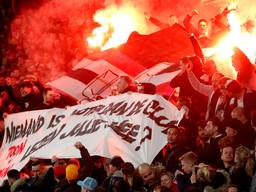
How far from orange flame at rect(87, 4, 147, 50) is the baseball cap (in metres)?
6.83

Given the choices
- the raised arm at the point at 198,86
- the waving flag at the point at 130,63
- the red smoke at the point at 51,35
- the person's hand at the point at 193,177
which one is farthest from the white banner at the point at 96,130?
the red smoke at the point at 51,35

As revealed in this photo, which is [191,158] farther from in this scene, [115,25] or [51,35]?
[51,35]

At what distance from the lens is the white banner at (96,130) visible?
9.20m

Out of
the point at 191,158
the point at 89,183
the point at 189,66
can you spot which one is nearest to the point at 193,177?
the point at 191,158

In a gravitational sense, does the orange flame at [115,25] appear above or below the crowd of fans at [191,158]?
above

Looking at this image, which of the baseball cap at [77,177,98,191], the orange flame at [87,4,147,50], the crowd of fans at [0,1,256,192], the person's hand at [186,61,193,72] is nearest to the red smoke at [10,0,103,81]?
the orange flame at [87,4,147,50]

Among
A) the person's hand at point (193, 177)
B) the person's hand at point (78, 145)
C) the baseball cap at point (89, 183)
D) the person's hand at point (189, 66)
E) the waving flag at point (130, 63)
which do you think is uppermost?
the person's hand at point (189, 66)

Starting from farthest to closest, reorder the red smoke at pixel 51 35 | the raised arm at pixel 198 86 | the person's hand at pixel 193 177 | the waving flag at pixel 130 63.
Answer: the red smoke at pixel 51 35 → the waving flag at pixel 130 63 → the raised arm at pixel 198 86 → the person's hand at pixel 193 177

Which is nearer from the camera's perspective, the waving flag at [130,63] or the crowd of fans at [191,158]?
the crowd of fans at [191,158]

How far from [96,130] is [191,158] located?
210 centimetres

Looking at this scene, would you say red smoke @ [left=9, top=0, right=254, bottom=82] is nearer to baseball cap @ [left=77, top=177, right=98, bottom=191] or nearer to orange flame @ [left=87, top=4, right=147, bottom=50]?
orange flame @ [left=87, top=4, right=147, bottom=50]

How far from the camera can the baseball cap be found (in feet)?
27.1

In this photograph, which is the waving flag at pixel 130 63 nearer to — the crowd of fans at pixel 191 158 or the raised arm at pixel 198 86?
the crowd of fans at pixel 191 158

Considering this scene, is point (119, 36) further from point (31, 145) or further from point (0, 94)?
point (31, 145)
